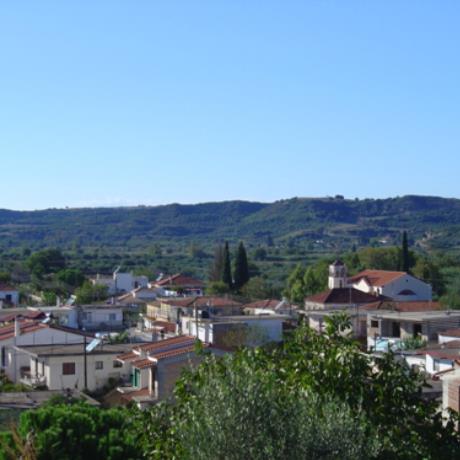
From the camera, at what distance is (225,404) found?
978 centimetres

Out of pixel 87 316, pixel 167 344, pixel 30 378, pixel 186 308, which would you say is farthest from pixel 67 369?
pixel 186 308

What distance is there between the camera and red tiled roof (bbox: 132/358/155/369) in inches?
1253

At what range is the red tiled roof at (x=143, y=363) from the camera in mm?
31819

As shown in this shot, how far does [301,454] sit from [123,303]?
217 feet

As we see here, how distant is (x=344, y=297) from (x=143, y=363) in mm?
A: 33110

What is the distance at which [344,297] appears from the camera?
2518 inches

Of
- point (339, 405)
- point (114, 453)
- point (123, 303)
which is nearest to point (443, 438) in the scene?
point (339, 405)

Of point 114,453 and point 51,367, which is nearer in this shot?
point 114,453

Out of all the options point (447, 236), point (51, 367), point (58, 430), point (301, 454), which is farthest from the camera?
point (447, 236)

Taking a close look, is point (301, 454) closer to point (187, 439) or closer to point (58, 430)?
point (187, 439)

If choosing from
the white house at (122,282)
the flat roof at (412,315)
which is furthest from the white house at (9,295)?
the flat roof at (412,315)

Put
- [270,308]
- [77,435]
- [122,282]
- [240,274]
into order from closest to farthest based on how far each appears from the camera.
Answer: [77,435] < [270,308] < [240,274] < [122,282]

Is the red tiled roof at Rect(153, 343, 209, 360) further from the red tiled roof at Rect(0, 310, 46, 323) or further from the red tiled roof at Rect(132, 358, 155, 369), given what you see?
the red tiled roof at Rect(0, 310, 46, 323)

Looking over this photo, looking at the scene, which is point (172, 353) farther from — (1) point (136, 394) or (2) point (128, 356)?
(2) point (128, 356)
